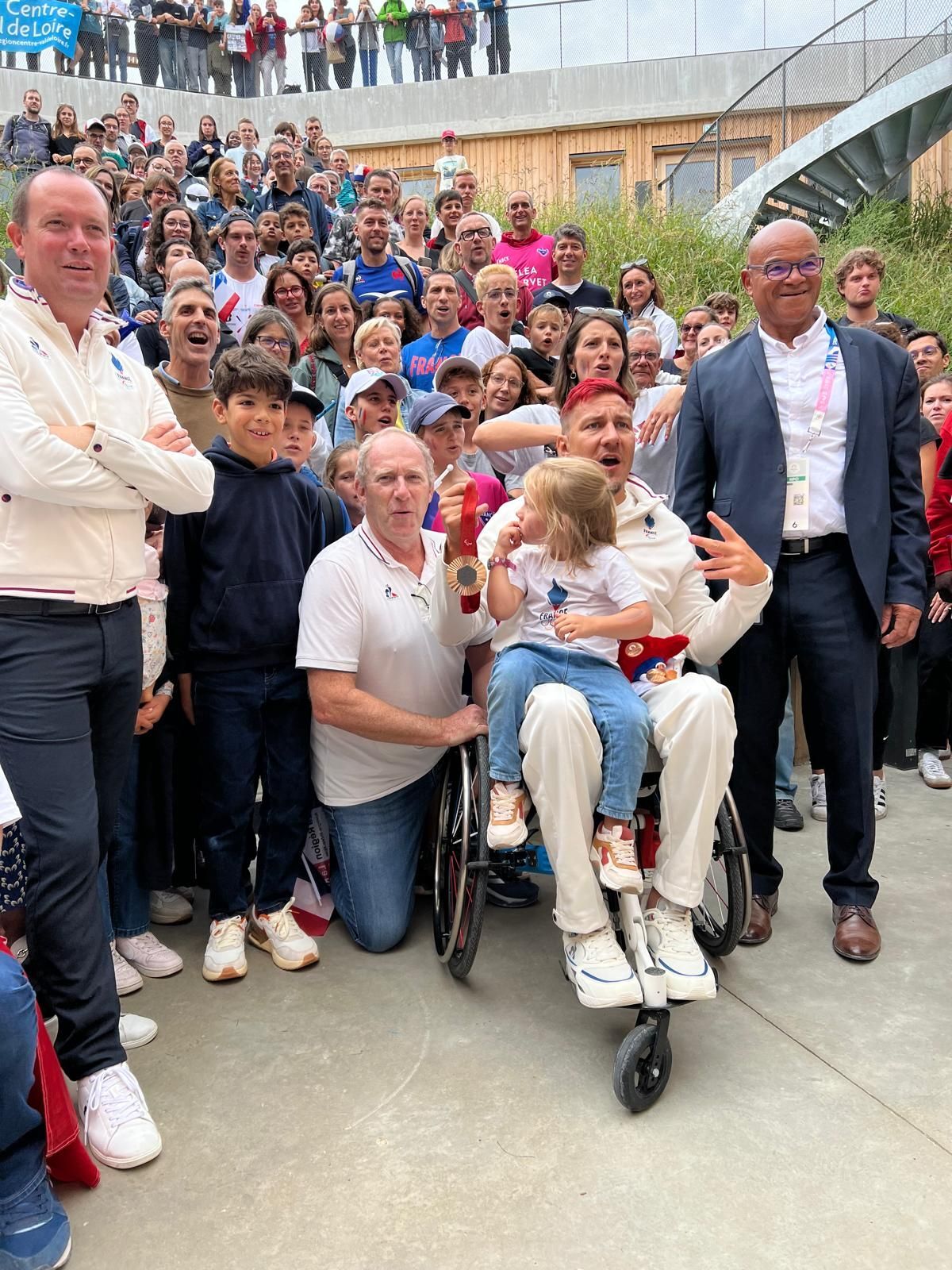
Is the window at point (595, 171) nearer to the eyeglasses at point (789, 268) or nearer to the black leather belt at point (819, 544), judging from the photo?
the eyeglasses at point (789, 268)

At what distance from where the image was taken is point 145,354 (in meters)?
4.91

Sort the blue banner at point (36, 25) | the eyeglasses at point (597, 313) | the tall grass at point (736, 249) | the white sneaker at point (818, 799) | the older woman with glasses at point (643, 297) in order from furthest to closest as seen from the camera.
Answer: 1. the blue banner at point (36, 25)
2. the tall grass at point (736, 249)
3. the older woman with glasses at point (643, 297)
4. the white sneaker at point (818, 799)
5. the eyeglasses at point (597, 313)

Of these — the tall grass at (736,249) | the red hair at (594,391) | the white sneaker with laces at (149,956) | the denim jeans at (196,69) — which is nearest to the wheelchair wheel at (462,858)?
the white sneaker with laces at (149,956)

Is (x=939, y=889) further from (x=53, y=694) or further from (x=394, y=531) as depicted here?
(x=53, y=694)

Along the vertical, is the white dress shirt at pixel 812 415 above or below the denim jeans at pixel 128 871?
above

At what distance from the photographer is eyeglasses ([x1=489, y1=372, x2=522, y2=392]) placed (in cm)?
477

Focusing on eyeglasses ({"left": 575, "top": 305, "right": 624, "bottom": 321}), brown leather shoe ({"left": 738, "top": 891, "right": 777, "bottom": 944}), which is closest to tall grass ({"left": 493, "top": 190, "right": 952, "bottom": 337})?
eyeglasses ({"left": 575, "top": 305, "right": 624, "bottom": 321})

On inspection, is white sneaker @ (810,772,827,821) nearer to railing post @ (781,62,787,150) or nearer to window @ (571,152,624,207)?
railing post @ (781,62,787,150)

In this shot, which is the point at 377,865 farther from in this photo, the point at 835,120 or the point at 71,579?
the point at 835,120

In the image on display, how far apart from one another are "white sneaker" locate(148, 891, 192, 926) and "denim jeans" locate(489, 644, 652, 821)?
132 cm

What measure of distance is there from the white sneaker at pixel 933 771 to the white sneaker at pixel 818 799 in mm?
610

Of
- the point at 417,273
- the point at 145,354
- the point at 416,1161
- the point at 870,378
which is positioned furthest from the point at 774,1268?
the point at 417,273

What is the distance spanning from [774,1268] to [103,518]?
80.4 inches

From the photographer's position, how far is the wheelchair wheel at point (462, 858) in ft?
9.14
